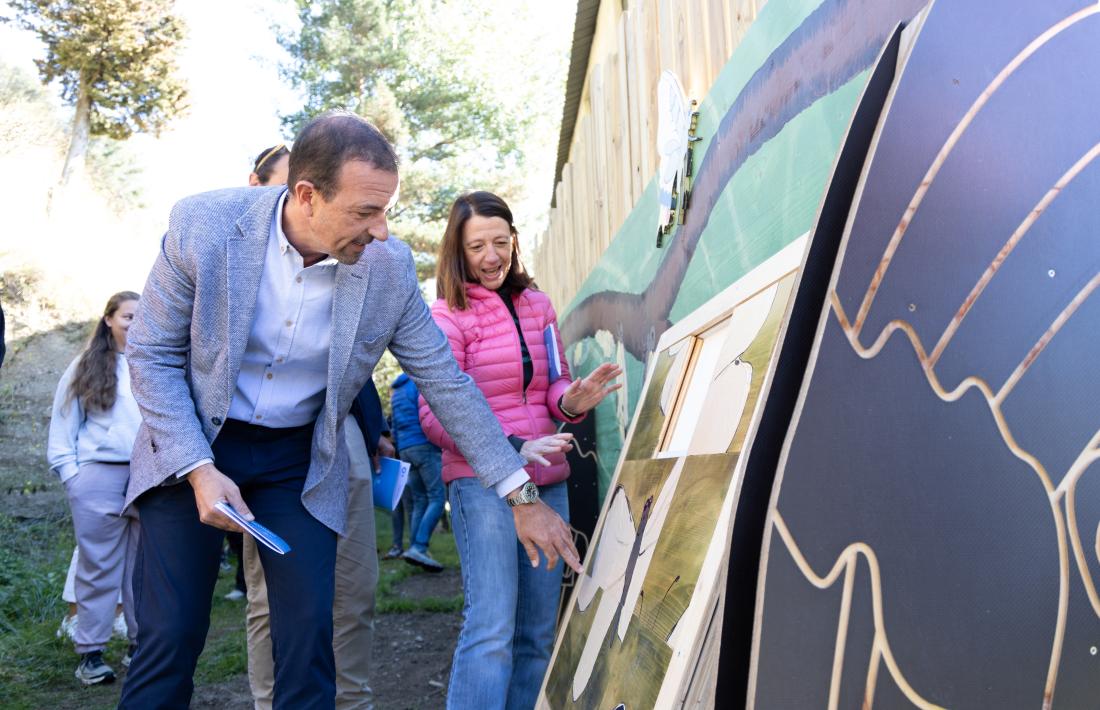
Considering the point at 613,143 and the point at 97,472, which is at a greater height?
the point at 613,143

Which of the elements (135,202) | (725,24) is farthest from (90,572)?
(135,202)

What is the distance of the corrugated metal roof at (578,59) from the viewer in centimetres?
876

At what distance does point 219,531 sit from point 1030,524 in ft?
5.92

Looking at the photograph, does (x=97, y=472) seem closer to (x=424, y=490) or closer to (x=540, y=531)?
(x=540, y=531)

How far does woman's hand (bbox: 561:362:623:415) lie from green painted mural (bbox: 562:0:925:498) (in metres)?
0.28

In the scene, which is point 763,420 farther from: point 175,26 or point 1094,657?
point 175,26

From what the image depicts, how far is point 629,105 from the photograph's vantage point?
4.00 metres

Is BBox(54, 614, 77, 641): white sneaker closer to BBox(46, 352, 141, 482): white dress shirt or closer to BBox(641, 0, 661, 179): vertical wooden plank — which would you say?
BBox(46, 352, 141, 482): white dress shirt

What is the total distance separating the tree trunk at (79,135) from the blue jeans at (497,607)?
1485 centimetres

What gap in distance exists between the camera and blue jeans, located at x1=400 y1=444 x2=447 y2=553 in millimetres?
7641

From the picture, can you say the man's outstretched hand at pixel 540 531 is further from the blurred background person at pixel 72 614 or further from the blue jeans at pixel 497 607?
the blurred background person at pixel 72 614

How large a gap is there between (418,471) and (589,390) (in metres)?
5.25

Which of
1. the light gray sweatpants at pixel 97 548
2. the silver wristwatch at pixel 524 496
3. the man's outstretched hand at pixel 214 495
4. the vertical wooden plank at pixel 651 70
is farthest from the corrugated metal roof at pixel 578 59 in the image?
the man's outstretched hand at pixel 214 495

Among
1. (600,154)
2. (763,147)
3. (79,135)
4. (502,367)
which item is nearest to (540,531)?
(502,367)
